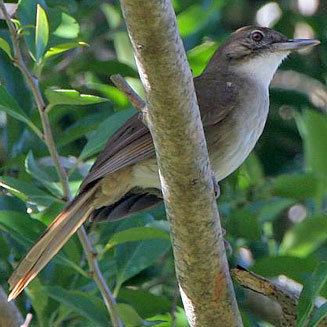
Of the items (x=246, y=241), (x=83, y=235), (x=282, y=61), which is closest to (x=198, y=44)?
(x=282, y=61)

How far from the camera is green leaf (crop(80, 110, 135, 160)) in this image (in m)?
4.39

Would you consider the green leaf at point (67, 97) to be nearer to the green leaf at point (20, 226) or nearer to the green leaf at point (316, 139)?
the green leaf at point (20, 226)

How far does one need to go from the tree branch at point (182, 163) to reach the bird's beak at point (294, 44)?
6.17ft

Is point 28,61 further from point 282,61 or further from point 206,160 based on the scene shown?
point 206,160

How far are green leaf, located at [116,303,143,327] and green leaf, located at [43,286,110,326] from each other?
0.06m

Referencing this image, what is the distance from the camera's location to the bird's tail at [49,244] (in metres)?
4.08

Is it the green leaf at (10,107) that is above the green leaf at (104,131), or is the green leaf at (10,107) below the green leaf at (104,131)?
above

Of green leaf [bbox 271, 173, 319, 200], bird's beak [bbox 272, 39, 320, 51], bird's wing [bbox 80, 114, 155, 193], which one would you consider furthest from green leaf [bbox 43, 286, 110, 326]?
bird's beak [bbox 272, 39, 320, 51]

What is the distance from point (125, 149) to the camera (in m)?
4.64

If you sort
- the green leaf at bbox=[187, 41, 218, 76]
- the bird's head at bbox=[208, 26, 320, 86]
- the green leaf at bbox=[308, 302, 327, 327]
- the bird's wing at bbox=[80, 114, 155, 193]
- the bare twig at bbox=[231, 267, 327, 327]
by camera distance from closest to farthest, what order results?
the green leaf at bbox=[308, 302, 327, 327] → the bare twig at bbox=[231, 267, 327, 327] → the bird's wing at bbox=[80, 114, 155, 193] → the green leaf at bbox=[187, 41, 218, 76] → the bird's head at bbox=[208, 26, 320, 86]

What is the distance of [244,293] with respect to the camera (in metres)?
4.79

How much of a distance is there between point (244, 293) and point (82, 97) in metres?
1.27

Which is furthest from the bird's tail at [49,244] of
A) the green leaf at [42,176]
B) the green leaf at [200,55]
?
the green leaf at [200,55]

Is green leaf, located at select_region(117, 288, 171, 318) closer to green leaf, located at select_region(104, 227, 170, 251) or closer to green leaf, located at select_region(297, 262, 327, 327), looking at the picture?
green leaf, located at select_region(104, 227, 170, 251)
